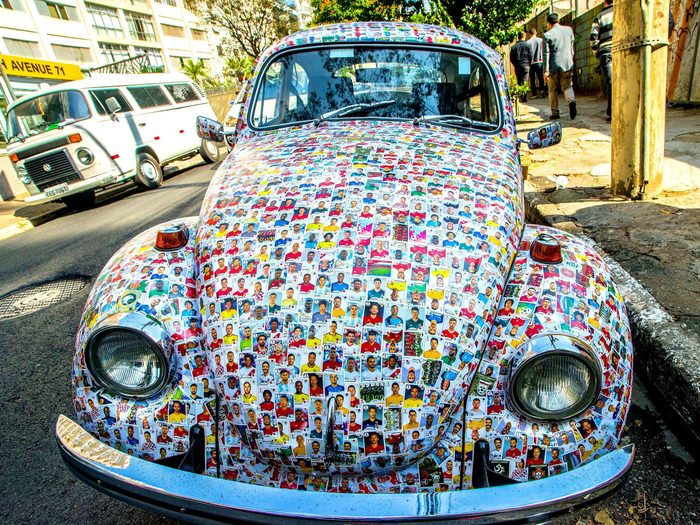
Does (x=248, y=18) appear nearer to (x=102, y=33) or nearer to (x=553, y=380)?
(x=102, y=33)

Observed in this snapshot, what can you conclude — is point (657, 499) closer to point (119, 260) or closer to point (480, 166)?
point (480, 166)

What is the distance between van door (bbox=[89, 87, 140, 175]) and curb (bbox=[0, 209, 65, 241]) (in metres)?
1.69

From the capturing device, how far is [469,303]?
1457mm

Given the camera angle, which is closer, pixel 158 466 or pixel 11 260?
pixel 158 466

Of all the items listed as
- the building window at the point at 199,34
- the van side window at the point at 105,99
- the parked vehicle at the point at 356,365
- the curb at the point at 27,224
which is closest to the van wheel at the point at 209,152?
the van side window at the point at 105,99

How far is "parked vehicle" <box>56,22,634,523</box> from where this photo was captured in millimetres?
1316

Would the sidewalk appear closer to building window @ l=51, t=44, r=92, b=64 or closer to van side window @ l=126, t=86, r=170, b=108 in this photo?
van side window @ l=126, t=86, r=170, b=108

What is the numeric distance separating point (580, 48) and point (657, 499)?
1602 centimetres

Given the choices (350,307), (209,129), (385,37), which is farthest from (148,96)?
(350,307)

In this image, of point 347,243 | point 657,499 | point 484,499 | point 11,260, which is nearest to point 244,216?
point 347,243

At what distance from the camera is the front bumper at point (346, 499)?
1.19m

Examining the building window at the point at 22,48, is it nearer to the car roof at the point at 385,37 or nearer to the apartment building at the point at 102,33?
the apartment building at the point at 102,33

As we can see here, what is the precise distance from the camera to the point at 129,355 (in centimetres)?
151

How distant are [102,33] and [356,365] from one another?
4474cm
